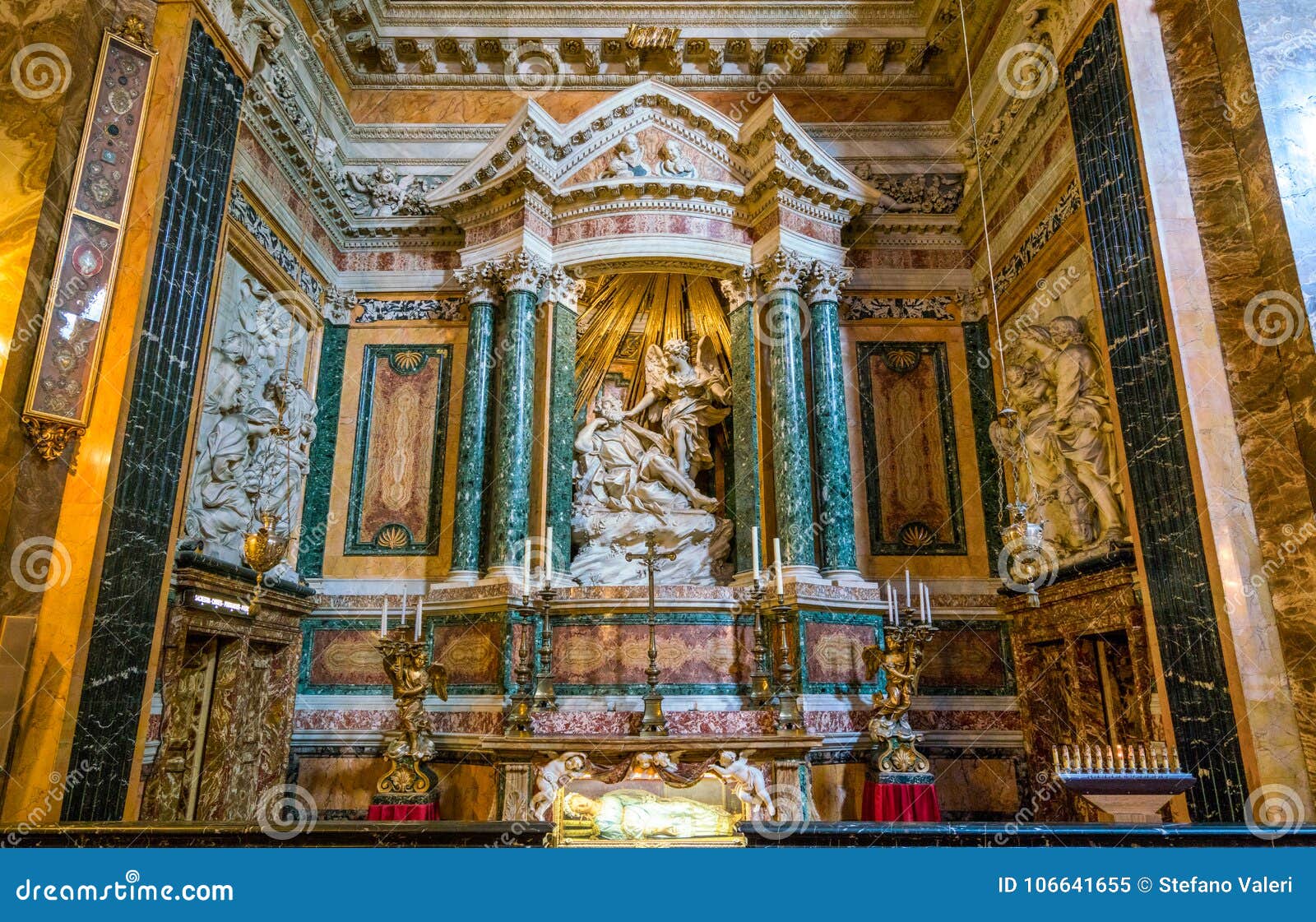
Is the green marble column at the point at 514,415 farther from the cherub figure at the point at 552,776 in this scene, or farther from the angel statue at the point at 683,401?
the cherub figure at the point at 552,776

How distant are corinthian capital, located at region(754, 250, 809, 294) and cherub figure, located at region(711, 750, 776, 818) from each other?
4.68 meters

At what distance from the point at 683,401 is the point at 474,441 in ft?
7.48

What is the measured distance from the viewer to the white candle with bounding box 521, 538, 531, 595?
7.30 m

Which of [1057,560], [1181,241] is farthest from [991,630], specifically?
[1181,241]

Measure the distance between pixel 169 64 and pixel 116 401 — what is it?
2.45 metres

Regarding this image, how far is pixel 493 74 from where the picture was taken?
10.0m

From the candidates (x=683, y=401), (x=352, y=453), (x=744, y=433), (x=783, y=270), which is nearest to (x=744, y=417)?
(x=744, y=433)

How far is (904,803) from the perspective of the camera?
6.50m

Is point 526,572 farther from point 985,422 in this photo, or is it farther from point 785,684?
point 985,422

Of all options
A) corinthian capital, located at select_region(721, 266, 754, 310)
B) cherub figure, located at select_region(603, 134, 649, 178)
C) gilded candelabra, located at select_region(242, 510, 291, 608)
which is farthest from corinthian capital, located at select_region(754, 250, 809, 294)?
gilded candelabra, located at select_region(242, 510, 291, 608)

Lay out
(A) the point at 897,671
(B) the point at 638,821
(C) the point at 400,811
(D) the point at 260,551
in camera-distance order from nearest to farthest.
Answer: (B) the point at 638,821
(D) the point at 260,551
(C) the point at 400,811
(A) the point at 897,671

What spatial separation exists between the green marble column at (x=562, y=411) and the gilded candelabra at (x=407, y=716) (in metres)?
1.81

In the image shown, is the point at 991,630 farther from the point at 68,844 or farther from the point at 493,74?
the point at 493,74

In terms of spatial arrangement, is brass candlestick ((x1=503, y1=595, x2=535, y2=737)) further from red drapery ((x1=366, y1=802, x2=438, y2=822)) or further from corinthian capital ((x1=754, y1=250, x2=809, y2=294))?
corinthian capital ((x1=754, y1=250, x2=809, y2=294))
